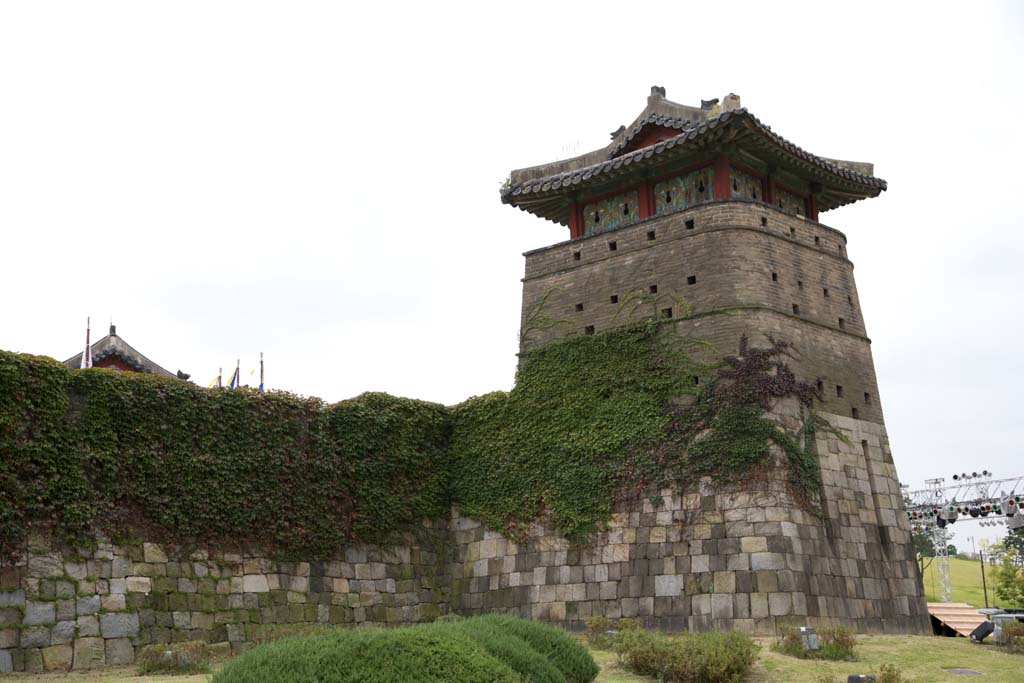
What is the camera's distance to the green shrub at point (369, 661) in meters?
9.80

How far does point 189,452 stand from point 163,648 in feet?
14.8

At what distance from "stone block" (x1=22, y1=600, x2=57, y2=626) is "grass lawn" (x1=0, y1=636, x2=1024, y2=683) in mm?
946

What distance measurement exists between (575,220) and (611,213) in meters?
1.08

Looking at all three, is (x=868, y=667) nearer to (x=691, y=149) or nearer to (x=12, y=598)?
(x=691, y=149)

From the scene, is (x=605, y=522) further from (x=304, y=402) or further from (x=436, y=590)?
(x=304, y=402)

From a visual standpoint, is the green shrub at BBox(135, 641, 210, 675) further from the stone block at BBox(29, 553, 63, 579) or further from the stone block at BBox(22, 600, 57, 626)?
the stone block at BBox(29, 553, 63, 579)

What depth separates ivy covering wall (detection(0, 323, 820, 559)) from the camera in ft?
58.9

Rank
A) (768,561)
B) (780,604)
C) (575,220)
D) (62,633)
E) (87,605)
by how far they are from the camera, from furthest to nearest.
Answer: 1. (575,220)
2. (768,561)
3. (780,604)
4. (87,605)
5. (62,633)

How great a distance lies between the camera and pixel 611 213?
2444 centimetres

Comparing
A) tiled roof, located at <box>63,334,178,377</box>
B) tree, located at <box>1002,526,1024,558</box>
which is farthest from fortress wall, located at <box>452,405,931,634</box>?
tree, located at <box>1002,526,1024,558</box>

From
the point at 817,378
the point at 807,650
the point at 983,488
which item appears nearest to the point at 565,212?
the point at 817,378

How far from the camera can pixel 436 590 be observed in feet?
77.6

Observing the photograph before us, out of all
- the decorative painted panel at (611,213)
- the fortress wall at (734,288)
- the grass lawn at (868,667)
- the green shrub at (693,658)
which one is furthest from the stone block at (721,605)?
the decorative painted panel at (611,213)

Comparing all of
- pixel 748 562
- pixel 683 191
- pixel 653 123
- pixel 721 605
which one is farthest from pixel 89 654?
pixel 653 123
